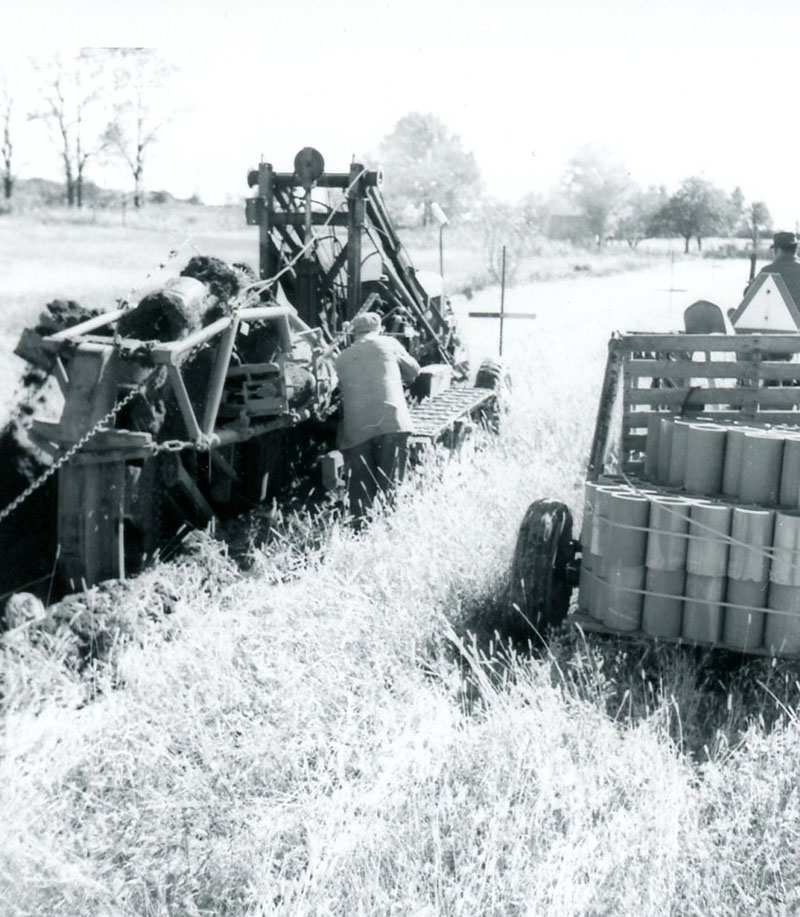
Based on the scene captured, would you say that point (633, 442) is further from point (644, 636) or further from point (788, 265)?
point (788, 265)

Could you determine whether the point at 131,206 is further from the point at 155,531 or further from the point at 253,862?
the point at 253,862

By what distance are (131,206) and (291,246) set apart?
65.5 ft

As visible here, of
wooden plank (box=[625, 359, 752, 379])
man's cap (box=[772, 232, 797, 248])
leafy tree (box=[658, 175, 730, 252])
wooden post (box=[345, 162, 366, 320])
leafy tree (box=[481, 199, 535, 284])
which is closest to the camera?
wooden plank (box=[625, 359, 752, 379])

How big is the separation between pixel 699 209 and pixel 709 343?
30.8 metres

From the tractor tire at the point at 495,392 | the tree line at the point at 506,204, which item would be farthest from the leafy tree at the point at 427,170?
the tractor tire at the point at 495,392

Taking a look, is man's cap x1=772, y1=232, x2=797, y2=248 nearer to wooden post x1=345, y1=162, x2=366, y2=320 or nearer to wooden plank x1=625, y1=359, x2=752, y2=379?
wooden post x1=345, y1=162, x2=366, y2=320

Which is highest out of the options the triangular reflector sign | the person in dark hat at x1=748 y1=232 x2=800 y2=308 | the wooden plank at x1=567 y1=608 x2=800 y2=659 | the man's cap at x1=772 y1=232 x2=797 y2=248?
the man's cap at x1=772 y1=232 x2=797 y2=248

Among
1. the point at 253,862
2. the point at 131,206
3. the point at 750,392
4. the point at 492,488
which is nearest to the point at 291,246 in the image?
the point at 492,488

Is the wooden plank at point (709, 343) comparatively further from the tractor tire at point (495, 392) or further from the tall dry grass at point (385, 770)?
the tractor tire at point (495, 392)

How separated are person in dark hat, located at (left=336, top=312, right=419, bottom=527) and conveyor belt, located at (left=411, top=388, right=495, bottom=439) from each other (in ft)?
0.91

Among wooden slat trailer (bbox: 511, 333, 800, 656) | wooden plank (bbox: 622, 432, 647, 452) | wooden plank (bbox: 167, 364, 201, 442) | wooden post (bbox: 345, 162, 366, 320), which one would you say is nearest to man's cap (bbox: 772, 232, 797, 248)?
wooden post (bbox: 345, 162, 366, 320)

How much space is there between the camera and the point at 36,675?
19.7 feet

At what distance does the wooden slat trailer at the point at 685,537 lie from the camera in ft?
17.6

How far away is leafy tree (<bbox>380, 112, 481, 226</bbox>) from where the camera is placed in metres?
62.8
